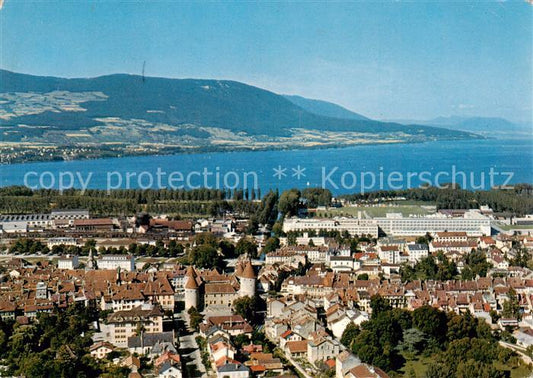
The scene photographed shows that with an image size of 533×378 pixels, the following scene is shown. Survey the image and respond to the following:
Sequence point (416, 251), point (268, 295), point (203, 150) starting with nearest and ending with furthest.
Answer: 1. point (268, 295)
2. point (416, 251)
3. point (203, 150)

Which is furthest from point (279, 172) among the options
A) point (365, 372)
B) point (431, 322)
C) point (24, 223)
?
point (365, 372)

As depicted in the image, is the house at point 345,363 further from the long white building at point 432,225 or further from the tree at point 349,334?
the long white building at point 432,225

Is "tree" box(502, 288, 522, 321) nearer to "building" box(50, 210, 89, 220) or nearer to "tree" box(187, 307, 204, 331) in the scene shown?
"tree" box(187, 307, 204, 331)

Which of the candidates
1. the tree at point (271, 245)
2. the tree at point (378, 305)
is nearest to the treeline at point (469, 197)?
the tree at point (271, 245)

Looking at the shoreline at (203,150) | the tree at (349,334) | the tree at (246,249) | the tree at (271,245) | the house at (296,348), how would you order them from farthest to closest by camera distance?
the shoreline at (203,150) < the tree at (271,245) < the tree at (246,249) < the tree at (349,334) < the house at (296,348)

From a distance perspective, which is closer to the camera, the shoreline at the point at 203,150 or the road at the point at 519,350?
the road at the point at 519,350

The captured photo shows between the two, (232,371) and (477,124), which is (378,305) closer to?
(232,371)

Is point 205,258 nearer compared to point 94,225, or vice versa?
point 205,258

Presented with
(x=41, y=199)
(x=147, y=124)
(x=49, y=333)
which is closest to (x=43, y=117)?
(x=147, y=124)
